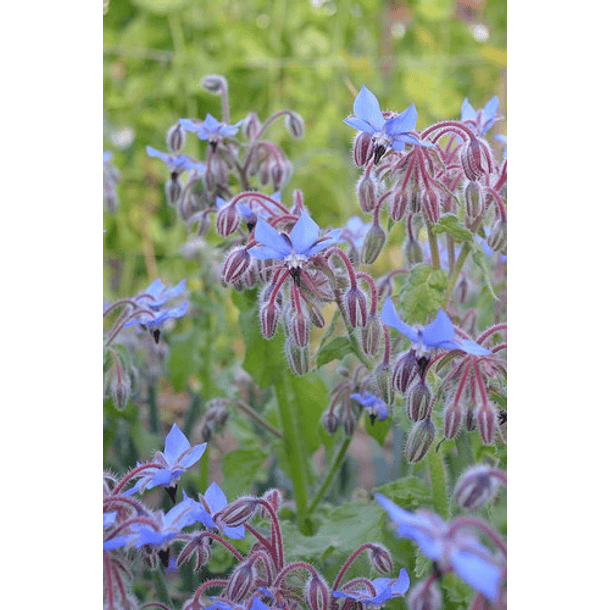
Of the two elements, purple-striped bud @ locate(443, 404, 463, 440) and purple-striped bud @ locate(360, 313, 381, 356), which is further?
purple-striped bud @ locate(360, 313, 381, 356)

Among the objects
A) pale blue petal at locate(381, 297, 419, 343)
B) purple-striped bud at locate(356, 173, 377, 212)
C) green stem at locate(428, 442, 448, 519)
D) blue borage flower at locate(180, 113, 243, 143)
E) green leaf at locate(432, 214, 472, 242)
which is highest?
blue borage flower at locate(180, 113, 243, 143)

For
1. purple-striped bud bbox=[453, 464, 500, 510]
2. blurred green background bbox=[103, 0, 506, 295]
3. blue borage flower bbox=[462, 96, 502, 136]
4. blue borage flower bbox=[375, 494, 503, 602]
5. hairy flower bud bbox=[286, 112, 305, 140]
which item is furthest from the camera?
blurred green background bbox=[103, 0, 506, 295]

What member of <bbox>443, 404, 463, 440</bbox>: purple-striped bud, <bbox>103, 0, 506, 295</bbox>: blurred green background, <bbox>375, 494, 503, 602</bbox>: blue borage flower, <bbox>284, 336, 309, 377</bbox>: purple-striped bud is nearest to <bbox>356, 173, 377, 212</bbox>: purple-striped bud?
<bbox>284, 336, 309, 377</bbox>: purple-striped bud

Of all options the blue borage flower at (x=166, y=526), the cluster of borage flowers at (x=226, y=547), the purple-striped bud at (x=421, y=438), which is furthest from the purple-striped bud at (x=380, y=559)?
the blue borage flower at (x=166, y=526)

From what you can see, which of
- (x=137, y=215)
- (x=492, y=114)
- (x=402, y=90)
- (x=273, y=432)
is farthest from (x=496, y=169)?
(x=402, y=90)

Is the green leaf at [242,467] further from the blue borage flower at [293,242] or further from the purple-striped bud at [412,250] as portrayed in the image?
the blue borage flower at [293,242]

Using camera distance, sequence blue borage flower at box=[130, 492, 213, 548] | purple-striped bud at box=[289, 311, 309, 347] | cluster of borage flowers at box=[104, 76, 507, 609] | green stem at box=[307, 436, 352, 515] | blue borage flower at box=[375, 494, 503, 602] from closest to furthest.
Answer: blue borage flower at box=[375, 494, 503, 602] < blue borage flower at box=[130, 492, 213, 548] < cluster of borage flowers at box=[104, 76, 507, 609] < purple-striped bud at box=[289, 311, 309, 347] < green stem at box=[307, 436, 352, 515]

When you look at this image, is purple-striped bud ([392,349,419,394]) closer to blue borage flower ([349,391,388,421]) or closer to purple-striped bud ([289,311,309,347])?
purple-striped bud ([289,311,309,347])
